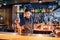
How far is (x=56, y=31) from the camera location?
144cm

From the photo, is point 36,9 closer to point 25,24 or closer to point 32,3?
point 32,3

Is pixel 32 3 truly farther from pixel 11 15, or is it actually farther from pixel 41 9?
pixel 11 15

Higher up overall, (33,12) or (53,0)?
(53,0)

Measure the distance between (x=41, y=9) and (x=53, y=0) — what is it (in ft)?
0.51

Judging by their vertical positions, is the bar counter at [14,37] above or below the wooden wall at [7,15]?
below

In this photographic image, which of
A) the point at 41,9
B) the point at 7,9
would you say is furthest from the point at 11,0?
the point at 41,9

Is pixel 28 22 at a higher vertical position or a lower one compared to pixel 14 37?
higher

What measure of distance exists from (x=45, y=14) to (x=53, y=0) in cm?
17

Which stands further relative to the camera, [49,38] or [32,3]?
[32,3]

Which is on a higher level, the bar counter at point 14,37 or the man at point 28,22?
the man at point 28,22

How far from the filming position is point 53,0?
57.6 inches

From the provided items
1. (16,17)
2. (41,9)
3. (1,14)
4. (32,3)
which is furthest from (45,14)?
(1,14)

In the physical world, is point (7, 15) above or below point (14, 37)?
above

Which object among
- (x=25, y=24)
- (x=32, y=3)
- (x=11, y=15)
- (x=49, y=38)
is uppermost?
(x=32, y=3)
